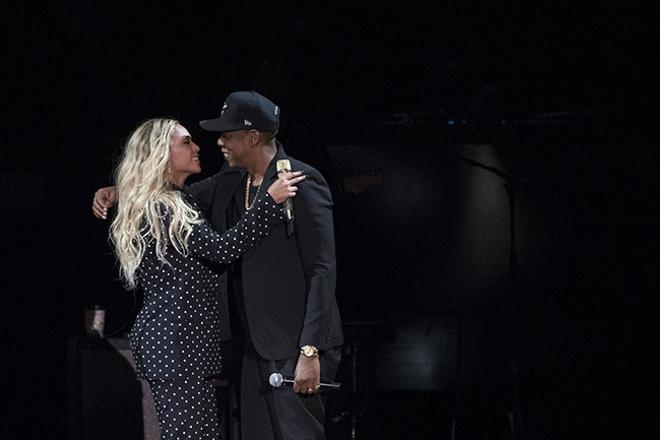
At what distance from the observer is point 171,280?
4.23 metres

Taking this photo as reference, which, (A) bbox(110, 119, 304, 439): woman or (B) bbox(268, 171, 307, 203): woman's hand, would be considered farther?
(A) bbox(110, 119, 304, 439): woman

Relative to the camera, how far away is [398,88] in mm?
6914

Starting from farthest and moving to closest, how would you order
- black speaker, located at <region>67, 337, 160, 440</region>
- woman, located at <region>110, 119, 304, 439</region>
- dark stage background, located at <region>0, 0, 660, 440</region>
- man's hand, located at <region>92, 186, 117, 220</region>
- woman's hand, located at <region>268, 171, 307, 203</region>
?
dark stage background, located at <region>0, 0, 660, 440</region> → black speaker, located at <region>67, 337, 160, 440</region> → man's hand, located at <region>92, 186, 117, 220</region> → woman, located at <region>110, 119, 304, 439</region> → woman's hand, located at <region>268, 171, 307, 203</region>

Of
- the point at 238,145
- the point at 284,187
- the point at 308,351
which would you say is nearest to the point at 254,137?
the point at 238,145

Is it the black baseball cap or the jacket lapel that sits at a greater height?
the black baseball cap

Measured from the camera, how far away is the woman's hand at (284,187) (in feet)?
13.1

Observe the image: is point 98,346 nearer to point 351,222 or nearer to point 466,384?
point 351,222

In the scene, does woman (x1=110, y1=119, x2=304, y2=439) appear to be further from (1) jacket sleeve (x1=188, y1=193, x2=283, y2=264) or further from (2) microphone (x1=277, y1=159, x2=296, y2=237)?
(2) microphone (x1=277, y1=159, x2=296, y2=237)

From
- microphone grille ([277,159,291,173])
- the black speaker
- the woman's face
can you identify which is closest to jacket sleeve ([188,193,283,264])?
microphone grille ([277,159,291,173])

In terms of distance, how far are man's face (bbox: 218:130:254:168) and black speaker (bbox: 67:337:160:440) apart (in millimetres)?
1996

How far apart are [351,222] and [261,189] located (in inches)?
104

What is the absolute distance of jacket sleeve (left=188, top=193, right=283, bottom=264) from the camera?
13.2 ft

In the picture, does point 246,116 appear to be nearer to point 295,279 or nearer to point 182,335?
point 295,279

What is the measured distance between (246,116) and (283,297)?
2.14ft
